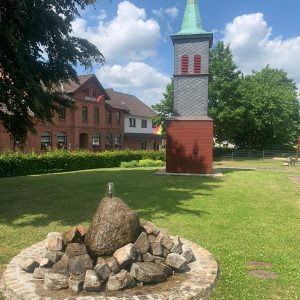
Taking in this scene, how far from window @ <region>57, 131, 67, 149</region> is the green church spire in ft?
77.8

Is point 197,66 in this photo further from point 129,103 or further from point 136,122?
point 129,103

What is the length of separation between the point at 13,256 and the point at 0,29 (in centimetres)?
666

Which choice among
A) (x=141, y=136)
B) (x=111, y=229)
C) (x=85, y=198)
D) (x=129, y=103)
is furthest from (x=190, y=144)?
(x=129, y=103)

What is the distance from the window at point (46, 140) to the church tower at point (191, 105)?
21.4 meters

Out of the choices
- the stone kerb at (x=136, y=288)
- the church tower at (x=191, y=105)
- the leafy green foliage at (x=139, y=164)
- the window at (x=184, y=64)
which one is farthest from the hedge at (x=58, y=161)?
the stone kerb at (x=136, y=288)

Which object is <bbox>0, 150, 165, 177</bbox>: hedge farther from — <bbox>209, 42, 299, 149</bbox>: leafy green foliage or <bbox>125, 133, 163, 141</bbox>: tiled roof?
<bbox>125, 133, 163, 141</bbox>: tiled roof

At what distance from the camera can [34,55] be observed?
13.2 metres

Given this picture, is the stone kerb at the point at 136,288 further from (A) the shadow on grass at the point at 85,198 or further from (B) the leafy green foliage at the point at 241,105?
(B) the leafy green foliage at the point at 241,105

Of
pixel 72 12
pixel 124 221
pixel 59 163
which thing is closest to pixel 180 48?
pixel 72 12

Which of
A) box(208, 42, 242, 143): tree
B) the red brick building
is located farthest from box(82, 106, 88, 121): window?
box(208, 42, 242, 143): tree

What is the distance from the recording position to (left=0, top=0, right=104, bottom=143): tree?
35.9 feet

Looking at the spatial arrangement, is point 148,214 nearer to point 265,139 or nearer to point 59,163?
point 59,163

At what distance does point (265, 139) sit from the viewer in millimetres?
56438

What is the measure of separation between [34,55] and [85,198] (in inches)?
233
